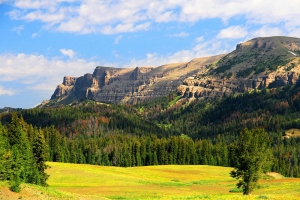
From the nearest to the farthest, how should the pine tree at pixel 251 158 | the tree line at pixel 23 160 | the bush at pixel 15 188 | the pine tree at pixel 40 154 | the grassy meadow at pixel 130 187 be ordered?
the bush at pixel 15 188, the grassy meadow at pixel 130 187, the pine tree at pixel 251 158, the tree line at pixel 23 160, the pine tree at pixel 40 154

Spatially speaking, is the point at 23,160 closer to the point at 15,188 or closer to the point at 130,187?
the point at 130,187

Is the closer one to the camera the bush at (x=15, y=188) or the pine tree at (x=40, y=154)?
the bush at (x=15, y=188)

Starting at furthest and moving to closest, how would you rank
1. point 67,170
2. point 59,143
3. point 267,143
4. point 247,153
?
point 59,143 < point 67,170 < point 267,143 < point 247,153

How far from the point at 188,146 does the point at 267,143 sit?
112931 millimetres

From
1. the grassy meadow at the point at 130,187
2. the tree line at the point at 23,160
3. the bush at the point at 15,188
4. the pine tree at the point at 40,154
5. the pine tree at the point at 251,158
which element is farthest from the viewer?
the pine tree at the point at 40,154

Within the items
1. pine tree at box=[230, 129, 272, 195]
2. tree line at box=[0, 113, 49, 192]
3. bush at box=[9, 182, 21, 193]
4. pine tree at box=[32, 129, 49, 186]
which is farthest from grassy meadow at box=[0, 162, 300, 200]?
tree line at box=[0, 113, 49, 192]

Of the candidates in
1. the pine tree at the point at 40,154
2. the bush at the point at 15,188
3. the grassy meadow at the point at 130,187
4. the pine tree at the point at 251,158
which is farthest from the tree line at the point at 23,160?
the pine tree at the point at 251,158

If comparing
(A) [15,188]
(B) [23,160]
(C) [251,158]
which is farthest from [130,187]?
A: (A) [15,188]

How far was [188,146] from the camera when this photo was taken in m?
170

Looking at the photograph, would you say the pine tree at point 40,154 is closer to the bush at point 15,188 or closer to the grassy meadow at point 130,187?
the grassy meadow at point 130,187

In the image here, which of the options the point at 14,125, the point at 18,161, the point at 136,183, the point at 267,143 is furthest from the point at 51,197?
the point at 14,125

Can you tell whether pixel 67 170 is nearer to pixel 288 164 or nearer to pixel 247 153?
pixel 247 153

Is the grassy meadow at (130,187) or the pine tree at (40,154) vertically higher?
the pine tree at (40,154)

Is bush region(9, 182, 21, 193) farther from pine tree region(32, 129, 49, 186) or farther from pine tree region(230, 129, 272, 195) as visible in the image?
pine tree region(230, 129, 272, 195)
